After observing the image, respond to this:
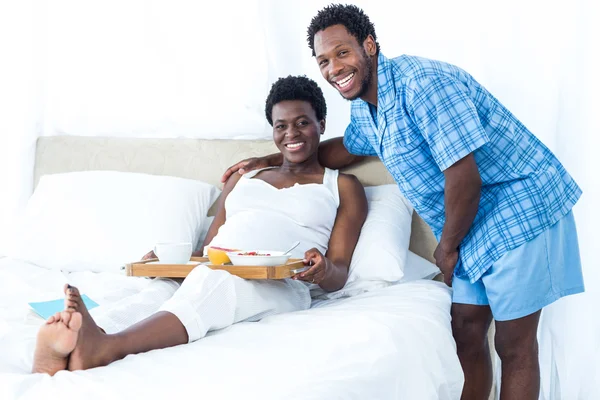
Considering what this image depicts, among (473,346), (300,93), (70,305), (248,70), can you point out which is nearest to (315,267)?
(473,346)

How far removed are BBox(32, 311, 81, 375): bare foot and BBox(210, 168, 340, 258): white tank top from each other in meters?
0.77

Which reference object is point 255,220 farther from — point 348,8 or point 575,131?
point 575,131

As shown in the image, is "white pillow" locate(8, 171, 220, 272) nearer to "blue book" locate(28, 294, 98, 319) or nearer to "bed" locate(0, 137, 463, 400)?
"bed" locate(0, 137, 463, 400)

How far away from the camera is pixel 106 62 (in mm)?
2838

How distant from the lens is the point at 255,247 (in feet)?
6.22

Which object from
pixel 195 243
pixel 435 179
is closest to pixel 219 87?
pixel 195 243

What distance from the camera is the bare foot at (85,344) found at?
3.80 feet

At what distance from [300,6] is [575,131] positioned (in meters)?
1.13

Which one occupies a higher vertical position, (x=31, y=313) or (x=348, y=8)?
(x=348, y=8)

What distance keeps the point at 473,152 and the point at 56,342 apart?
3.60ft

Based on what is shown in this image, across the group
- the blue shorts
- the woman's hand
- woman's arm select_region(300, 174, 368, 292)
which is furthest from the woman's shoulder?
the blue shorts

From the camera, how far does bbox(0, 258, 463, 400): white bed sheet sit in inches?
→ 41.7

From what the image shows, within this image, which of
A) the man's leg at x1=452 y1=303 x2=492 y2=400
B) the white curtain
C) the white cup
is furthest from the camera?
the white curtain

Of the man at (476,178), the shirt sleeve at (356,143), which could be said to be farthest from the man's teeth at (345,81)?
the shirt sleeve at (356,143)
